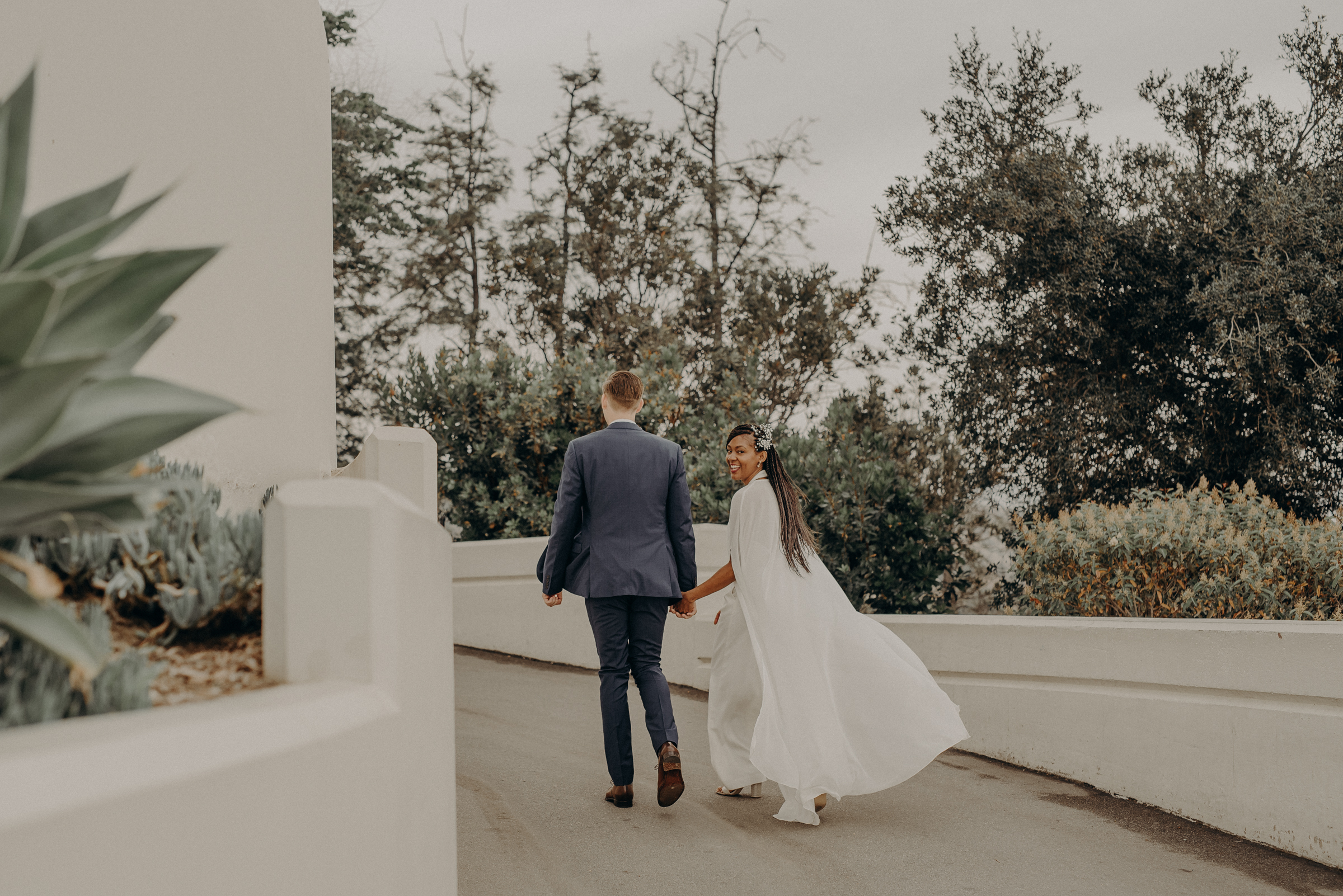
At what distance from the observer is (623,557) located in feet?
17.6

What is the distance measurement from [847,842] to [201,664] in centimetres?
324

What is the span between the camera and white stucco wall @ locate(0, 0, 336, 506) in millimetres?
4070

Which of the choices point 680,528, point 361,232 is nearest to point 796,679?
point 680,528

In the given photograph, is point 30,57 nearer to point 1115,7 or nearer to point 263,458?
point 263,458

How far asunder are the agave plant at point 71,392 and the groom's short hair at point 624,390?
11.8ft

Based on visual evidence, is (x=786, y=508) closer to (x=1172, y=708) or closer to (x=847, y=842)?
(x=847, y=842)

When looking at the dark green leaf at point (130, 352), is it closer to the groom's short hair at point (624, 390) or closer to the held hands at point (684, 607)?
the groom's short hair at point (624, 390)

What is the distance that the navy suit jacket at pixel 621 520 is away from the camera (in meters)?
5.37

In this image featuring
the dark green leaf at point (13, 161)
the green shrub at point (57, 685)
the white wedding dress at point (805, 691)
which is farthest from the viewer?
the white wedding dress at point (805, 691)

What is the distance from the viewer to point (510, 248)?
1766 centimetres

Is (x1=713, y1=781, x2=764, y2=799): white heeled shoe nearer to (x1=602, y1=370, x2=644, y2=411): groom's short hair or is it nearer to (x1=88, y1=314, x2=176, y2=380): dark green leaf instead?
(x1=602, y1=370, x2=644, y2=411): groom's short hair

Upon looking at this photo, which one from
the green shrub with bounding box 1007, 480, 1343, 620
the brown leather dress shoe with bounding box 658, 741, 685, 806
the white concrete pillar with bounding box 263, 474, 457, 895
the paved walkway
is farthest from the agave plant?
the green shrub with bounding box 1007, 480, 1343, 620

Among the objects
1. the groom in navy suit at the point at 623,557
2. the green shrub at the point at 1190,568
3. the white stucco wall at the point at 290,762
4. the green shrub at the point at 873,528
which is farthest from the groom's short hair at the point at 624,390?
the green shrub at the point at 873,528

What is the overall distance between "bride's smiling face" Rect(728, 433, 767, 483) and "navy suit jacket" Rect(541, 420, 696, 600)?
28 cm
